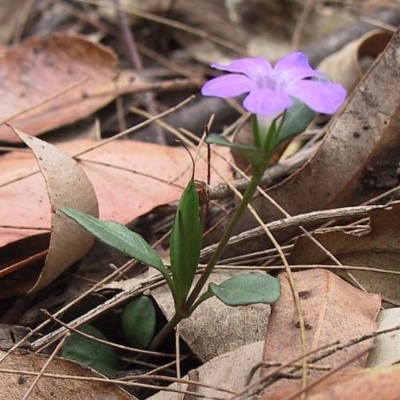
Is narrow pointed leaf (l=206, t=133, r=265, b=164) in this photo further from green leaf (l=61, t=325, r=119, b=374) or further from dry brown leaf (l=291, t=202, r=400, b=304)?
green leaf (l=61, t=325, r=119, b=374)

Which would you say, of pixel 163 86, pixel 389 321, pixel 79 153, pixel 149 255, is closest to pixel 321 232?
pixel 389 321

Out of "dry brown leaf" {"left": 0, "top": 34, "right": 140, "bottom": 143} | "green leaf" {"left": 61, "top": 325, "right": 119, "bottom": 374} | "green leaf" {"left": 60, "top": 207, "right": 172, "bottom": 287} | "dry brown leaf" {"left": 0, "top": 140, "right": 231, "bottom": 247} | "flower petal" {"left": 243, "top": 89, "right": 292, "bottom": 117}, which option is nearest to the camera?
"flower petal" {"left": 243, "top": 89, "right": 292, "bottom": 117}

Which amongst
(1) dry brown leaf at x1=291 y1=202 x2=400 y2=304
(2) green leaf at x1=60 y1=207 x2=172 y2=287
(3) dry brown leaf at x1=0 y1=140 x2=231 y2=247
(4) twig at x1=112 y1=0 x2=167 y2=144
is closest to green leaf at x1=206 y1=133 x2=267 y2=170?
(2) green leaf at x1=60 y1=207 x2=172 y2=287

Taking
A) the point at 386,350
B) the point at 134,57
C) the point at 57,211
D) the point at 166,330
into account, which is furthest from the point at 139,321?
the point at 134,57

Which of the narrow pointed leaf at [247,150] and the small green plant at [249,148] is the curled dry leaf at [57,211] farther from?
the narrow pointed leaf at [247,150]

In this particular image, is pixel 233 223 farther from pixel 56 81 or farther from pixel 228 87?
pixel 56 81

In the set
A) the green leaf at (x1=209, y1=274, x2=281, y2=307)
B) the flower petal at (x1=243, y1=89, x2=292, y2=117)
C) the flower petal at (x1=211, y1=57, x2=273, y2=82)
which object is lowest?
the green leaf at (x1=209, y1=274, x2=281, y2=307)
